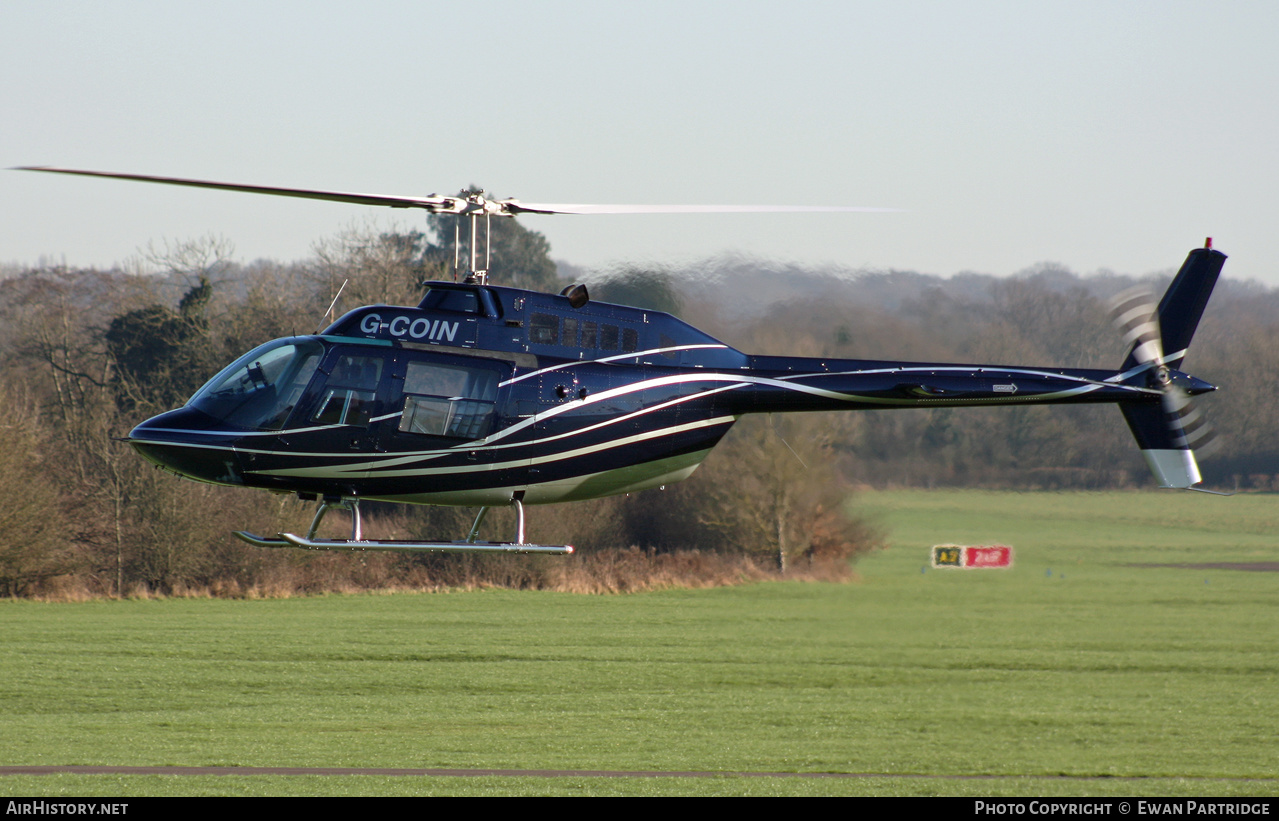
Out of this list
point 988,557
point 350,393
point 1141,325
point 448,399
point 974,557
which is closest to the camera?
point 350,393

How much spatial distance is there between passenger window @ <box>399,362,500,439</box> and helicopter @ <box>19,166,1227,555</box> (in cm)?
1

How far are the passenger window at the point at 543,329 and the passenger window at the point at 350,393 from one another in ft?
4.74

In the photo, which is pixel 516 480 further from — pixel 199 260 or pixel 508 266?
pixel 508 266

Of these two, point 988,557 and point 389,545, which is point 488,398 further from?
point 988,557

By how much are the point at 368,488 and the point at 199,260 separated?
138 feet

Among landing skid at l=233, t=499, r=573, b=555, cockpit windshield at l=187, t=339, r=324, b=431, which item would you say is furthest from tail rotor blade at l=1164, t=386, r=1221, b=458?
cockpit windshield at l=187, t=339, r=324, b=431

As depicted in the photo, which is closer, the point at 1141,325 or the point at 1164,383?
the point at 1164,383

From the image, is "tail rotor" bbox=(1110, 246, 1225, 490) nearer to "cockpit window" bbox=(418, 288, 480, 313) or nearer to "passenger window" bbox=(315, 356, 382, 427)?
"cockpit window" bbox=(418, 288, 480, 313)

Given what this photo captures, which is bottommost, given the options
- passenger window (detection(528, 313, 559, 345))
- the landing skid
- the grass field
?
the grass field

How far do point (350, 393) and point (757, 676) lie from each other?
117 ft

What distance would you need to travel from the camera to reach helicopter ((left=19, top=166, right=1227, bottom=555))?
11.0 metres

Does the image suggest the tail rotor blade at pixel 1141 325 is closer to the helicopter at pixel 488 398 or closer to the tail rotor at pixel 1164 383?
the tail rotor at pixel 1164 383

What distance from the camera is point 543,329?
11.6m

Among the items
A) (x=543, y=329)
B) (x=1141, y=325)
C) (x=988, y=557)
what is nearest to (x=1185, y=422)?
(x=1141, y=325)
